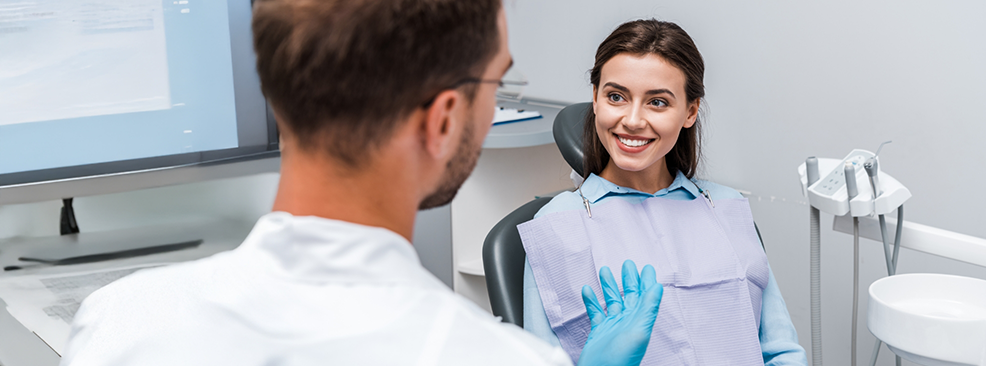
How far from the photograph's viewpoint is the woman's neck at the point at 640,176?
1389 mm

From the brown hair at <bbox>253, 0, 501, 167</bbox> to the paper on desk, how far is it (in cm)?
74

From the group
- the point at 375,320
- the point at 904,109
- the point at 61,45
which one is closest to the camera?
the point at 375,320

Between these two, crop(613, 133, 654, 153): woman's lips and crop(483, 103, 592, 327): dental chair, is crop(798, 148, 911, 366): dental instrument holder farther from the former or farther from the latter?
A: crop(483, 103, 592, 327): dental chair

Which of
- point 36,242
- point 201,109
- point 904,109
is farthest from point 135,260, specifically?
point 904,109

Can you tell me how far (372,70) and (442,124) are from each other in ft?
0.27

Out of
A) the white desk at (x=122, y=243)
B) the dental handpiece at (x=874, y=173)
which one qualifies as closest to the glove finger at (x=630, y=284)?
the dental handpiece at (x=874, y=173)

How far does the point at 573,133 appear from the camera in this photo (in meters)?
1.46

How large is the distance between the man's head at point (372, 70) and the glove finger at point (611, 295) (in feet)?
1.49

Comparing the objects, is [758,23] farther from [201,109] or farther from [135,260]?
[135,260]

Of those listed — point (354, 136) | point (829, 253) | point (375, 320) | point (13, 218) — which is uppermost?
point (354, 136)

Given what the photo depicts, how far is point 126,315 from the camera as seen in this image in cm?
59

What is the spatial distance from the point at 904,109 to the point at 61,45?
1.85 metres

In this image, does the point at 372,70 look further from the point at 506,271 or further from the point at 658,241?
the point at 658,241

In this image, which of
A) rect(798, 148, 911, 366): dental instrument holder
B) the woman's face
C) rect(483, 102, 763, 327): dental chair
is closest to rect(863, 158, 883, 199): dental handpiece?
rect(798, 148, 911, 366): dental instrument holder
